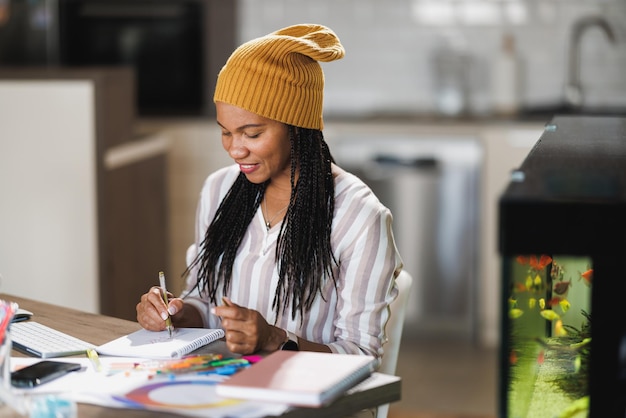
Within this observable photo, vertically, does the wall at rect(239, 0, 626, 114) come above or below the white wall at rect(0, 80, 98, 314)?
above

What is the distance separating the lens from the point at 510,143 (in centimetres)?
452

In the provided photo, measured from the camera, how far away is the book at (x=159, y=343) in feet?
5.63

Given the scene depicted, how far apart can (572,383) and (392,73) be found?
400cm

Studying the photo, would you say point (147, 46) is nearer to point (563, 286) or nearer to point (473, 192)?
point (473, 192)

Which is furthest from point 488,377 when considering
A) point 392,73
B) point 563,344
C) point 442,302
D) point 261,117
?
point 563,344

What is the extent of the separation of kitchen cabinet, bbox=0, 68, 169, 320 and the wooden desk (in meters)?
1.63

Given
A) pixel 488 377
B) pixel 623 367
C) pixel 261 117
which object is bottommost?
pixel 488 377

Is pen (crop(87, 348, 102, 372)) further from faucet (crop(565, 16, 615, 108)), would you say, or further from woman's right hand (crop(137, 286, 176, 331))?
faucet (crop(565, 16, 615, 108))

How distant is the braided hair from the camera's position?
2.02 metres

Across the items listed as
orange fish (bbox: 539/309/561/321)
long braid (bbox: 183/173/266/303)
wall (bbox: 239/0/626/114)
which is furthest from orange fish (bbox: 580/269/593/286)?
wall (bbox: 239/0/626/114)

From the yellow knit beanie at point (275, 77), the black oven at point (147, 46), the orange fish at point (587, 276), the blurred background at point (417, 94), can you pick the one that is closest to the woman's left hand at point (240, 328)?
the yellow knit beanie at point (275, 77)

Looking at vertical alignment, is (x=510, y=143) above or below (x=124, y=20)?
below

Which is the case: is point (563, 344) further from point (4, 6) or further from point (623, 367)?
point (4, 6)

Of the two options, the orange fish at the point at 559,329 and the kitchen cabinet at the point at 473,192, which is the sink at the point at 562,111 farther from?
the orange fish at the point at 559,329
